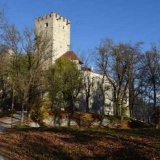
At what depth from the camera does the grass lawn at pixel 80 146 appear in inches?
709

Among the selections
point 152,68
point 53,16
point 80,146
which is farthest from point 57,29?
point 80,146

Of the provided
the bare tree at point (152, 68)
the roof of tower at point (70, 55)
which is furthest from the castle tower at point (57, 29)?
the bare tree at point (152, 68)

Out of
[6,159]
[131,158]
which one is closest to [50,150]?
[6,159]

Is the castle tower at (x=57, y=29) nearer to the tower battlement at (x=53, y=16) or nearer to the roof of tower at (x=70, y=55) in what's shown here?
the tower battlement at (x=53, y=16)

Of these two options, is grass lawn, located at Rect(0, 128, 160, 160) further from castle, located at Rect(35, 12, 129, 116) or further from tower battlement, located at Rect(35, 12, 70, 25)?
tower battlement, located at Rect(35, 12, 70, 25)

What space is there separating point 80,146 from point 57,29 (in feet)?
201

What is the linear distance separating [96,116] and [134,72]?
9.20 metres

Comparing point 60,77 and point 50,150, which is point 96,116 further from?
point 50,150

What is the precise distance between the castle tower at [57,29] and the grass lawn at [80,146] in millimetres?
55520

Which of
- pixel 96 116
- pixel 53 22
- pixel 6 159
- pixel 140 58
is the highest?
pixel 53 22

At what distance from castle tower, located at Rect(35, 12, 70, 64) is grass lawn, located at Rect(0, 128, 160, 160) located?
182 feet

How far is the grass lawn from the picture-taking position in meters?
18.0

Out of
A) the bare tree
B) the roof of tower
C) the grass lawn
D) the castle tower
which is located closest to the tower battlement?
the castle tower

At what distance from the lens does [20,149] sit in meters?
20.3
